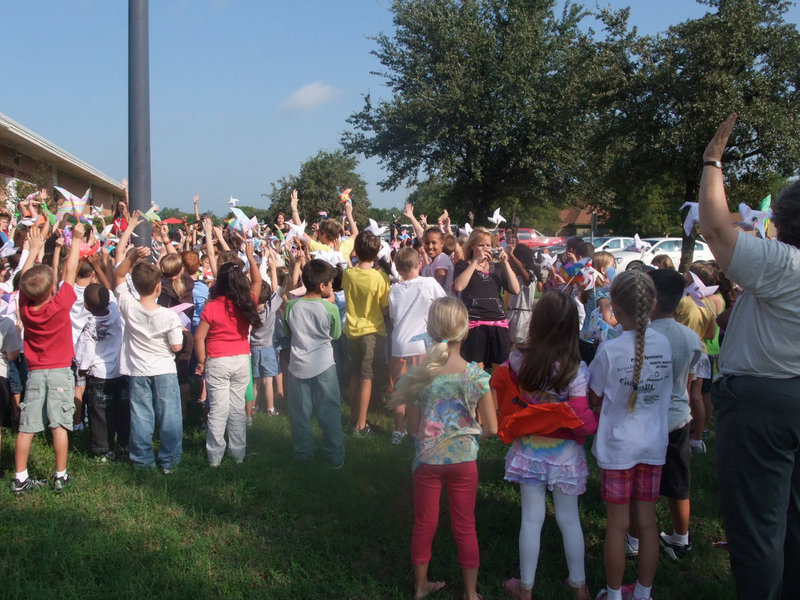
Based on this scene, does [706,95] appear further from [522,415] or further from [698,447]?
[522,415]

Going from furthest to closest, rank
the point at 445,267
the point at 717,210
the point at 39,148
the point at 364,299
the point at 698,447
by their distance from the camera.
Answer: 1. the point at 39,148
2. the point at 445,267
3. the point at 364,299
4. the point at 698,447
5. the point at 717,210

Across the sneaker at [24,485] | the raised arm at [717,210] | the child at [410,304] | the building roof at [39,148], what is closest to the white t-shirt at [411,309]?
the child at [410,304]

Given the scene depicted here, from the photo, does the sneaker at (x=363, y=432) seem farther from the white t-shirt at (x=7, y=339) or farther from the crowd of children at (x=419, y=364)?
the white t-shirt at (x=7, y=339)

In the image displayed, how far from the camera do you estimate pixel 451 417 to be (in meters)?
3.23

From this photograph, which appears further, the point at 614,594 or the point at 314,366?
the point at 314,366

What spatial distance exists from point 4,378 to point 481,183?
20.3 metres

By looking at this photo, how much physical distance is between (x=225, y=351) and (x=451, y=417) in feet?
7.88

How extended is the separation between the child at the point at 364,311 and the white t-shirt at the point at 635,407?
2871mm

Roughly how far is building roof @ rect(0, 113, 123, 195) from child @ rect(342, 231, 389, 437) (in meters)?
12.6

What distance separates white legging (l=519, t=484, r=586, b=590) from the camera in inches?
126

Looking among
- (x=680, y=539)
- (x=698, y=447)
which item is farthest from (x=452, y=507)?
(x=698, y=447)

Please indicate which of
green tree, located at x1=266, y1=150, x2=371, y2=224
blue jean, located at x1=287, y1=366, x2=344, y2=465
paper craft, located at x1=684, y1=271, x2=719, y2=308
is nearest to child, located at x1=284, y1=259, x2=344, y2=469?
blue jean, located at x1=287, y1=366, x2=344, y2=465

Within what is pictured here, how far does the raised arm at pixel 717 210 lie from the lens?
2379mm

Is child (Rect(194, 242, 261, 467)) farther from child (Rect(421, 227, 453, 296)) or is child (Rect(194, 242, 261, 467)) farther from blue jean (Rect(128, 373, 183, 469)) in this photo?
child (Rect(421, 227, 453, 296))
